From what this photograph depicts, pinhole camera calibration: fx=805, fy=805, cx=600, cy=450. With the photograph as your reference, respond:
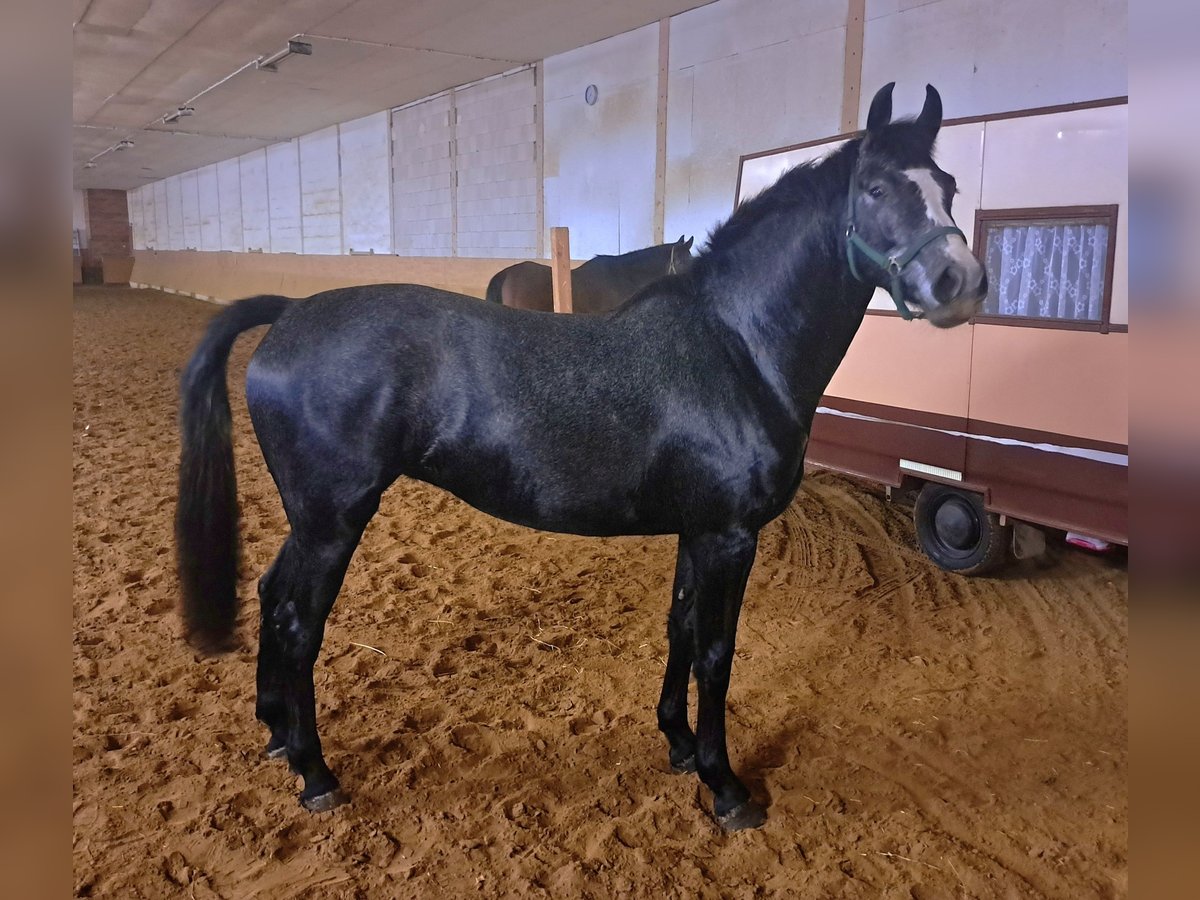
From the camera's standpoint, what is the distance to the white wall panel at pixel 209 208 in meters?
23.2

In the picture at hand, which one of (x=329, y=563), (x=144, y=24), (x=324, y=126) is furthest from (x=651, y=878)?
(x=324, y=126)

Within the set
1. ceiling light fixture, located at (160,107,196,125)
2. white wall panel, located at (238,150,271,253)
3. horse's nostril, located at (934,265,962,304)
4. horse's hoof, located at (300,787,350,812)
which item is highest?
ceiling light fixture, located at (160,107,196,125)

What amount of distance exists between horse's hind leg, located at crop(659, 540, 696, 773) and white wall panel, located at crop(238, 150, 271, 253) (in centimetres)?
1944

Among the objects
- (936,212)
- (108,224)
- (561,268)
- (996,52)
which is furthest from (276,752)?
(108,224)

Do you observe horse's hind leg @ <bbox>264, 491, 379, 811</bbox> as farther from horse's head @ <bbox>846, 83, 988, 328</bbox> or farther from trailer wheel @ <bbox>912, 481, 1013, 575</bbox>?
trailer wheel @ <bbox>912, 481, 1013, 575</bbox>

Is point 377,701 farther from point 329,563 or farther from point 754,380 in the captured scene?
point 754,380

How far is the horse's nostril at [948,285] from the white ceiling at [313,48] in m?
6.62

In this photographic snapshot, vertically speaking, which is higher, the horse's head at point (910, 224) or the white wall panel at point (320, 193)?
the white wall panel at point (320, 193)

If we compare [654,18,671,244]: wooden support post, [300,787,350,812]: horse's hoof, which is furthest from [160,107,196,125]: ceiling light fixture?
[300,787,350,812]: horse's hoof

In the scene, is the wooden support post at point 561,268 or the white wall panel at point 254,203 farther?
the white wall panel at point 254,203

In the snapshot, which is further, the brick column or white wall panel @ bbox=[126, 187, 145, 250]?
white wall panel @ bbox=[126, 187, 145, 250]

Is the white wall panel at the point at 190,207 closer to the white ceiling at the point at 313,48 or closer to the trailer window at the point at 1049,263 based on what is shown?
the white ceiling at the point at 313,48

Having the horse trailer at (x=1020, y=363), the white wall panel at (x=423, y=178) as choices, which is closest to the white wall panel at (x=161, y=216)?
the white wall panel at (x=423, y=178)

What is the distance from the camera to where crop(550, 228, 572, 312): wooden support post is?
18.3 feet
